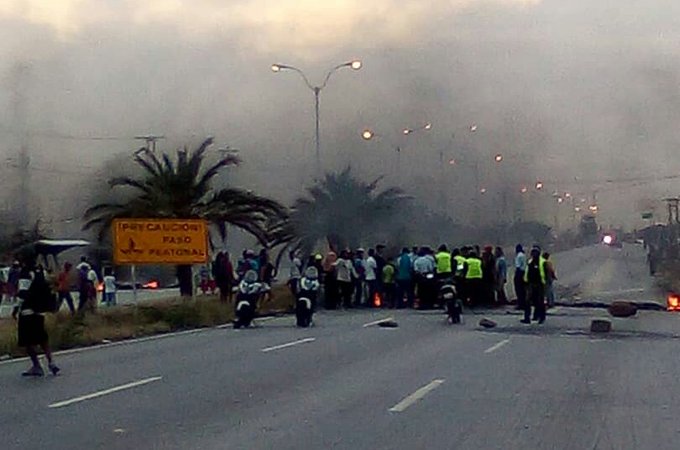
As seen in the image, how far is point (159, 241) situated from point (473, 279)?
8918 millimetres

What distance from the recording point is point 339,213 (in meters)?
58.0

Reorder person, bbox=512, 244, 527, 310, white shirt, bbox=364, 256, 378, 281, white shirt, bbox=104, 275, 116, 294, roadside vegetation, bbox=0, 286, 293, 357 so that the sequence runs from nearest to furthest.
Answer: roadside vegetation, bbox=0, 286, 293, 357, person, bbox=512, 244, 527, 310, white shirt, bbox=364, 256, 378, 281, white shirt, bbox=104, 275, 116, 294

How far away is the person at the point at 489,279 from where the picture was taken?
125ft

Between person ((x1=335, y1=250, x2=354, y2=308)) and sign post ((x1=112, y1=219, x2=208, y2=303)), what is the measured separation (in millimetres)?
4109

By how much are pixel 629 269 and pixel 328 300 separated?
4325 centimetres

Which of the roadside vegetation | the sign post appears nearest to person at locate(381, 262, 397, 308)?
the roadside vegetation

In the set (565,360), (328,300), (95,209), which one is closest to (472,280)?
(328,300)

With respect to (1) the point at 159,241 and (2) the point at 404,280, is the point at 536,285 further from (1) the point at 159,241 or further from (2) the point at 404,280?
(1) the point at 159,241

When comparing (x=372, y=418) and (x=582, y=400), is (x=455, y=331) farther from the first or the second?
(x=372, y=418)

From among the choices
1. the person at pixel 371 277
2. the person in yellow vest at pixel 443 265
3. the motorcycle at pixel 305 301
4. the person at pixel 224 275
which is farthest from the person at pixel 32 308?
the person at pixel 371 277

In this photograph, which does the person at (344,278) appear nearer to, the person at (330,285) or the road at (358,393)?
the person at (330,285)

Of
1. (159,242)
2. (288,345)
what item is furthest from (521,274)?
(288,345)

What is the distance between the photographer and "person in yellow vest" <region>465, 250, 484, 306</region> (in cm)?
3616

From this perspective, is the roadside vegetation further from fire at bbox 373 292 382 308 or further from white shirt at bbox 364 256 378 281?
fire at bbox 373 292 382 308
